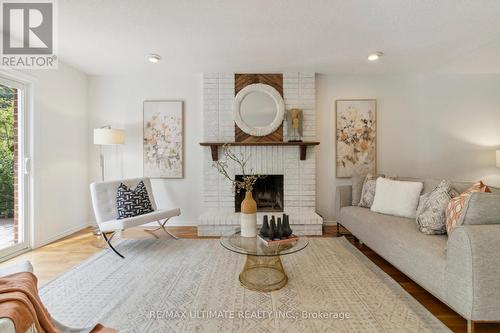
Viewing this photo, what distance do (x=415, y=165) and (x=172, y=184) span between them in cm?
394

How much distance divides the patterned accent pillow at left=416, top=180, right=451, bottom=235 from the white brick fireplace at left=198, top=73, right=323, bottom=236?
171 centimetres

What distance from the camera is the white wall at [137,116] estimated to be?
3.91 m

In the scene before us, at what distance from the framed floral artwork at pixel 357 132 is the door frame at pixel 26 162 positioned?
13.6ft

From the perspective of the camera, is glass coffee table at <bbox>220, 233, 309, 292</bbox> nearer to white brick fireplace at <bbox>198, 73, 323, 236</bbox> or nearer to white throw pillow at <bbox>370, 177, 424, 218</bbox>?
white throw pillow at <bbox>370, 177, 424, 218</bbox>

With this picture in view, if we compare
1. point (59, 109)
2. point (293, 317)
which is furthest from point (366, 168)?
point (59, 109)

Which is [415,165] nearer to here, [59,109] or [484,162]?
[484,162]

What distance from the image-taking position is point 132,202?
9.84 feet

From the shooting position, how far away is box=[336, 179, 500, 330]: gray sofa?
1.37m

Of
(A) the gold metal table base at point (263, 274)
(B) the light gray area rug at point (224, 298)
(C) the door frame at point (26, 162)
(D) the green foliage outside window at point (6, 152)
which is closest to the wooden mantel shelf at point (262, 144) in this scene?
(B) the light gray area rug at point (224, 298)

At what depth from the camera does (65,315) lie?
168 centimetres

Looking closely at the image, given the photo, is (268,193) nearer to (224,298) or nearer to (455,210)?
(224,298)

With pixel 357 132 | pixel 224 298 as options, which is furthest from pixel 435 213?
pixel 357 132

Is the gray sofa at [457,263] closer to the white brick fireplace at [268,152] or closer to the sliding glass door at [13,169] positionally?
the white brick fireplace at [268,152]

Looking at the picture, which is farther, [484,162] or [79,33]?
[484,162]
